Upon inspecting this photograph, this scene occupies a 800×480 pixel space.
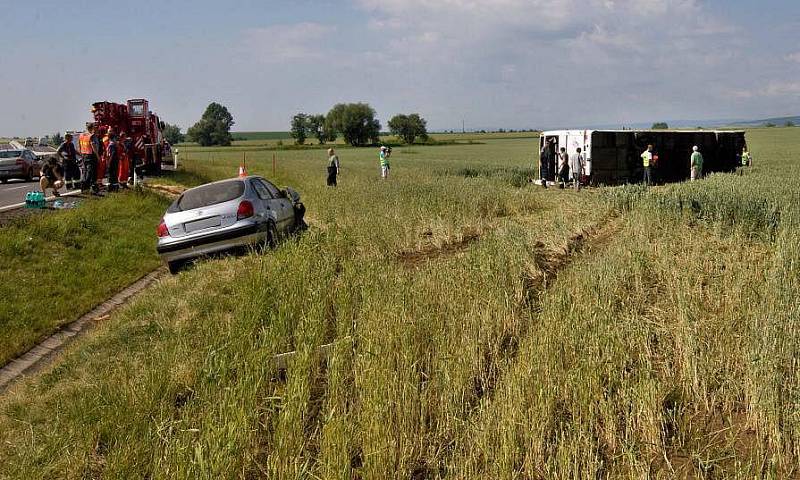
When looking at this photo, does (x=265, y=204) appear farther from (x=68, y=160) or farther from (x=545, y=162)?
(x=545, y=162)

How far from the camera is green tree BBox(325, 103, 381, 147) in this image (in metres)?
118

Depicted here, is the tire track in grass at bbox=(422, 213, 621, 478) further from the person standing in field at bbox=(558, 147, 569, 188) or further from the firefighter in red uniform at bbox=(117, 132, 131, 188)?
the firefighter in red uniform at bbox=(117, 132, 131, 188)

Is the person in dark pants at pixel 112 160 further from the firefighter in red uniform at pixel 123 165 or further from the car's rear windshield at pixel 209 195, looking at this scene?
the car's rear windshield at pixel 209 195

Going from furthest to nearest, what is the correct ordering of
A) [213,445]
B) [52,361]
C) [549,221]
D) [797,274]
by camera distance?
[549,221] → [52,361] → [797,274] → [213,445]

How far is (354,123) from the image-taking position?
118 metres

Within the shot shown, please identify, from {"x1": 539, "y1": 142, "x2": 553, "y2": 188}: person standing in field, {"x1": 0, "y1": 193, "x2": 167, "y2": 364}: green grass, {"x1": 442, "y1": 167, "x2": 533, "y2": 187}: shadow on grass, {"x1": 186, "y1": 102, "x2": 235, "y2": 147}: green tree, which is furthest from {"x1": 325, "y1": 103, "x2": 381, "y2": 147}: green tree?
{"x1": 0, "y1": 193, "x2": 167, "y2": 364}: green grass

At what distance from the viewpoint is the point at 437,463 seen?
3.46 metres

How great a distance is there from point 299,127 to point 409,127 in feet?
78.4

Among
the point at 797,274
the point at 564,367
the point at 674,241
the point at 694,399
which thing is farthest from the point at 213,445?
the point at 674,241

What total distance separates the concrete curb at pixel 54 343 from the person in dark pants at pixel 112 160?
7685mm

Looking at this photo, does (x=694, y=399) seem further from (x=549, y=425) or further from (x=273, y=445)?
(x=273, y=445)

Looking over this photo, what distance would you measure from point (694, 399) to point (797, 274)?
103 inches

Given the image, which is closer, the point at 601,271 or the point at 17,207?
the point at 601,271

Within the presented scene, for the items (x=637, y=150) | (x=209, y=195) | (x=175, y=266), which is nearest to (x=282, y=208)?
(x=209, y=195)
